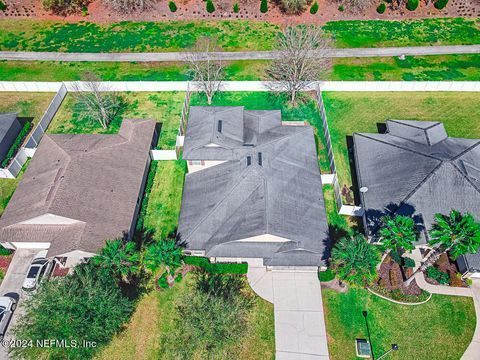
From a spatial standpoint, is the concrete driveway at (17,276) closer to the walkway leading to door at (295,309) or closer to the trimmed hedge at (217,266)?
the trimmed hedge at (217,266)

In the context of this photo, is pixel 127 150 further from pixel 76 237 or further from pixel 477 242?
pixel 477 242

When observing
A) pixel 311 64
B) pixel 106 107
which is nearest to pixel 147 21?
pixel 106 107

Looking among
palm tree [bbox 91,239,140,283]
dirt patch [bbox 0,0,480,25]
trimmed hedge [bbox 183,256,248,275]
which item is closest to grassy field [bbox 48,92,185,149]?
trimmed hedge [bbox 183,256,248,275]

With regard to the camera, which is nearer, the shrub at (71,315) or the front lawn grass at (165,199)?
the shrub at (71,315)

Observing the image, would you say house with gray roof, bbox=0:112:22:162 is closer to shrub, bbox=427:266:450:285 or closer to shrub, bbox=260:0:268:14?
shrub, bbox=260:0:268:14

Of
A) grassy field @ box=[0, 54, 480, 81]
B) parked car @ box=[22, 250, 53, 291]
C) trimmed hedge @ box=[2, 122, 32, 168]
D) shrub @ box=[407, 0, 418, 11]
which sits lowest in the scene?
parked car @ box=[22, 250, 53, 291]

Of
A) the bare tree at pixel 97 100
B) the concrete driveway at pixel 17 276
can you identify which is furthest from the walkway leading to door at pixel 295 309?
the bare tree at pixel 97 100
